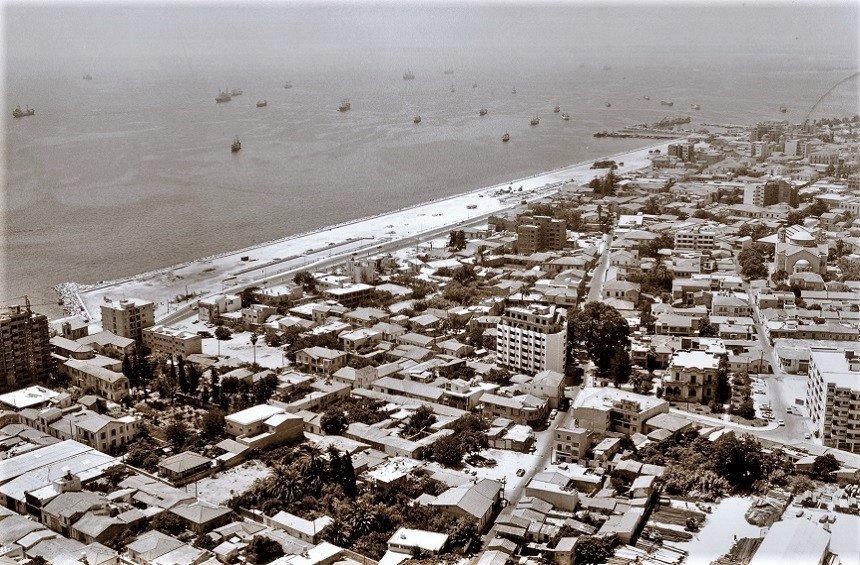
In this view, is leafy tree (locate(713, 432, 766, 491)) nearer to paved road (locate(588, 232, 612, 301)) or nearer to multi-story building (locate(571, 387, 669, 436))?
multi-story building (locate(571, 387, 669, 436))

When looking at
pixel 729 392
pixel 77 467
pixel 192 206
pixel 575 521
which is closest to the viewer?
pixel 575 521

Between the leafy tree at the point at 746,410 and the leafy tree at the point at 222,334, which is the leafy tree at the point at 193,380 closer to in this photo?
the leafy tree at the point at 222,334

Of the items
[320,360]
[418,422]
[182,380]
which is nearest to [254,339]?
[320,360]

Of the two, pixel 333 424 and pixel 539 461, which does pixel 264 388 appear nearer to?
pixel 333 424

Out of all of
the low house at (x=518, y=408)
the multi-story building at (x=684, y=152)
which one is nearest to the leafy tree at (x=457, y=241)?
the low house at (x=518, y=408)

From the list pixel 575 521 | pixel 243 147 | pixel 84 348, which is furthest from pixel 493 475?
pixel 243 147

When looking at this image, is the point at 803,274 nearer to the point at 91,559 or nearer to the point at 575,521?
the point at 575,521
